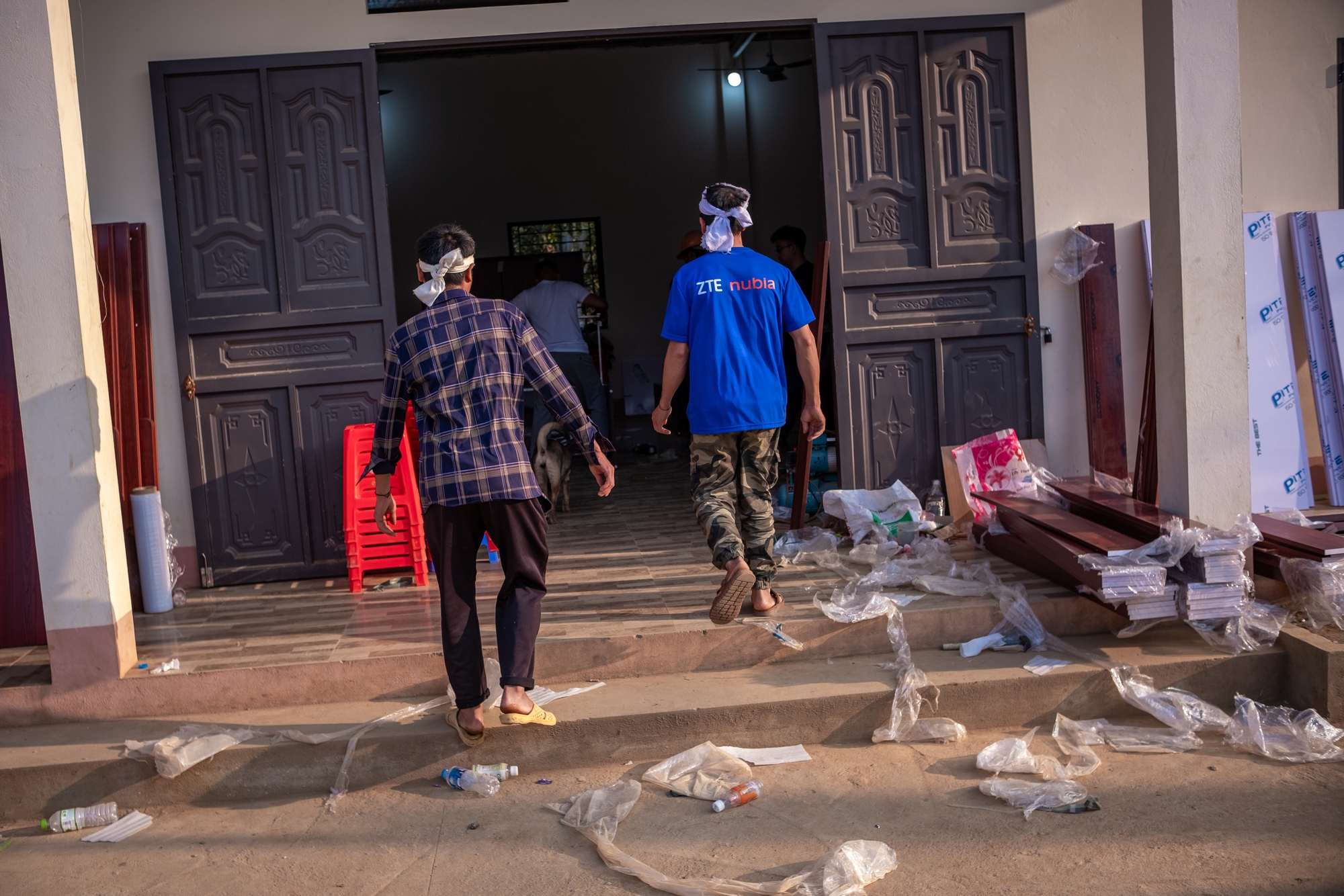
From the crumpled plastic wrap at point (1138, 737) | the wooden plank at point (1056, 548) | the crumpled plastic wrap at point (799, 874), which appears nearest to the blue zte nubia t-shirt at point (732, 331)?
the wooden plank at point (1056, 548)

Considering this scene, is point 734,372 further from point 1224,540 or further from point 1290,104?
point 1290,104

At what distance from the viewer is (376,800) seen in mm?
3689

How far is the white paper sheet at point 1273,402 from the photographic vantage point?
5844 mm

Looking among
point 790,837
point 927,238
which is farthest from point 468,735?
point 927,238

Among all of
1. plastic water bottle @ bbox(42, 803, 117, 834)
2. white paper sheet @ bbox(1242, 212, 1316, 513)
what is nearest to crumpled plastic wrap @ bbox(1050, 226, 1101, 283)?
white paper sheet @ bbox(1242, 212, 1316, 513)

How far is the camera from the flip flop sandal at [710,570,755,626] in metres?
4.29

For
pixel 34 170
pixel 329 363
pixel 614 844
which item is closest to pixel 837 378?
pixel 329 363

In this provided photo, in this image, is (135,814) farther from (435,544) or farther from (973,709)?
(973,709)

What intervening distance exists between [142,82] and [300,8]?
2.99 feet

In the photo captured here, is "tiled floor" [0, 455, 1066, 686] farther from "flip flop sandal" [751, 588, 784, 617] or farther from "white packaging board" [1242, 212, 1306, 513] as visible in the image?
"white packaging board" [1242, 212, 1306, 513]

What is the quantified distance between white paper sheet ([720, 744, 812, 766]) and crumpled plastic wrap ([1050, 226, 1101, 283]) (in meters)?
3.53

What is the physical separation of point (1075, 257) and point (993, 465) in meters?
1.33

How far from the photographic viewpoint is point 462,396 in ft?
11.8

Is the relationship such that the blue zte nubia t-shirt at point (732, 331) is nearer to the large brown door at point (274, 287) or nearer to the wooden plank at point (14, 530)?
the large brown door at point (274, 287)
